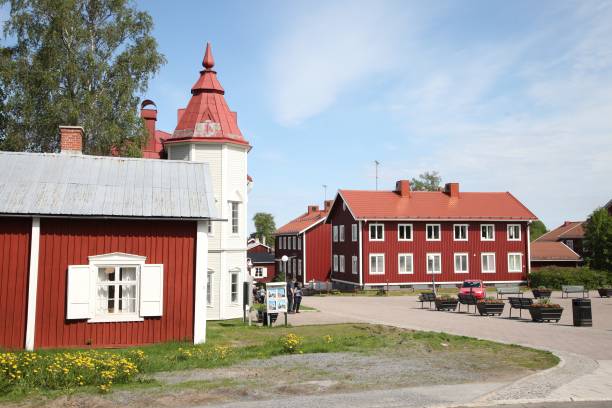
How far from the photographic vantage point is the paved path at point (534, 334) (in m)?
10.0

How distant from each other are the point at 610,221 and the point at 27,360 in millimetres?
46125

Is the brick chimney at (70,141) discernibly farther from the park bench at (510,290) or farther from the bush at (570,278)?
the bush at (570,278)

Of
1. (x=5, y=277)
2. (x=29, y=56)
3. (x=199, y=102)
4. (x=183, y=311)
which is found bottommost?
(x=183, y=311)

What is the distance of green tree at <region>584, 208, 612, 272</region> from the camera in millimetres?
45219

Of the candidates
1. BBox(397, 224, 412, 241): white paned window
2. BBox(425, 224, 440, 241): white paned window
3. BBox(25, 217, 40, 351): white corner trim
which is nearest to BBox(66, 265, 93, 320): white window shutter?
BBox(25, 217, 40, 351): white corner trim

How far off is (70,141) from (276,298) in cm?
877

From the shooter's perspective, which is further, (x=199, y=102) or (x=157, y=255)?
(x=199, y=102)

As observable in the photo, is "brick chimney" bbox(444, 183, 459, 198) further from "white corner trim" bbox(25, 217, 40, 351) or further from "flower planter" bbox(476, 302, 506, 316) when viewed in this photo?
"white corner trim" bbox(25, 217, 40, 351)

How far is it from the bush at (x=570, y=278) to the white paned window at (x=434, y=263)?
7.12m

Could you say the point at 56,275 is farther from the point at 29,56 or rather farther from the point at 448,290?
the point at 448,290

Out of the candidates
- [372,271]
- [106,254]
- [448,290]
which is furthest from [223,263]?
[448,290]

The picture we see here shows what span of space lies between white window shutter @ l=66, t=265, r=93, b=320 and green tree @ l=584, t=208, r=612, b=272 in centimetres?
4227

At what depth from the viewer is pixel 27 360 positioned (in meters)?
10.6

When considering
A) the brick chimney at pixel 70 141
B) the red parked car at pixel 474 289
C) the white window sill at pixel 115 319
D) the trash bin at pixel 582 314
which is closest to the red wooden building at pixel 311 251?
the red parked car at pixel 474 289
